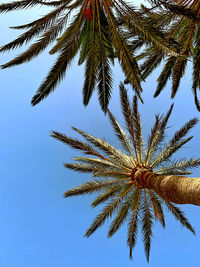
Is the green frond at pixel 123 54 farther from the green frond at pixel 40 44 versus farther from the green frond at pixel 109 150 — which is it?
the green frond at pixel 109 150

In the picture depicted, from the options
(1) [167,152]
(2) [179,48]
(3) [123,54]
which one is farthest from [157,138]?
(3) [123,54]

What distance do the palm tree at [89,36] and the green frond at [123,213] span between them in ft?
14.5

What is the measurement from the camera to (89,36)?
582 cm

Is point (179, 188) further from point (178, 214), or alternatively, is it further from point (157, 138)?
point (178, 214)

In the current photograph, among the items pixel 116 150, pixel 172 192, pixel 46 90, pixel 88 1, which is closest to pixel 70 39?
pixel 88 1

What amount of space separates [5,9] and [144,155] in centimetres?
687

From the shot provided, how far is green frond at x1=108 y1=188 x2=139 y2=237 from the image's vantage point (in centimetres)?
878

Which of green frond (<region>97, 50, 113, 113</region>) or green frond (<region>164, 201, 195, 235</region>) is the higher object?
green frond (<region>97, 50, 113, 113</region>)

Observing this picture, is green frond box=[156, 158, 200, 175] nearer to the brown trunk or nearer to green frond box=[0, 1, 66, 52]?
the brown trunk

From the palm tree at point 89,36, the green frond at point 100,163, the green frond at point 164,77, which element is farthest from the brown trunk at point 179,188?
the green frond at point 164,77

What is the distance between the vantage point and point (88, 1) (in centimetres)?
532

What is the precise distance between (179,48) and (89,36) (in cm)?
241

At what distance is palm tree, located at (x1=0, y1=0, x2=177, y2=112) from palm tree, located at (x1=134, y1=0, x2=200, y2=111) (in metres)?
1.23

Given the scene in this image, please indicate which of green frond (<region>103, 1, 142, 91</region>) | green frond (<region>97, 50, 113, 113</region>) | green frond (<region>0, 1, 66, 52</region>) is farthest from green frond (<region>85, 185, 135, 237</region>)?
green frond (<region>0, 1, 66, 52</region>)
